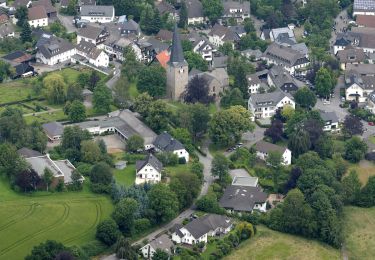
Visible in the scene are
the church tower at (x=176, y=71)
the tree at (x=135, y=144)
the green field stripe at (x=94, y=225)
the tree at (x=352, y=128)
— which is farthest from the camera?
the church tower at (x=176, y=71)

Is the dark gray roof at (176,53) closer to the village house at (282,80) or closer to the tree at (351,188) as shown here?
the village house at (282,80)

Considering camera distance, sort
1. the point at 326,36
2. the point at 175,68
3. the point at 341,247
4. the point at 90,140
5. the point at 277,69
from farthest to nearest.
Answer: the point at 326,36 < the point at 277,69 < the point at 175,68 < the point at 90,140 < the point at 341,247

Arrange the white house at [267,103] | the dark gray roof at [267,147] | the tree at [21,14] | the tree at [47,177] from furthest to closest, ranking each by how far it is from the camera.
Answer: the tree at [21,14] < the white house at [267,103] < the dark gray roof at [267,147] < the tree at [47,177]

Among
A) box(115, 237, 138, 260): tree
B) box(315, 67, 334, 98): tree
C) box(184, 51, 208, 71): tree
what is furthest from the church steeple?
A: box(115, 237, 138, 260): tree

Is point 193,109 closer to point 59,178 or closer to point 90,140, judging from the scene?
point 90,140

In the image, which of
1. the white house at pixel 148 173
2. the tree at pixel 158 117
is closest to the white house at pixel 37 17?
the tree at pixel 158 117


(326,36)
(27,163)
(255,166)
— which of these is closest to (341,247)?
(255,166)
